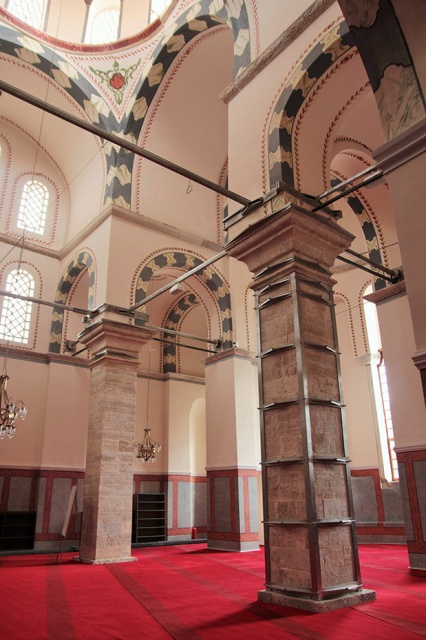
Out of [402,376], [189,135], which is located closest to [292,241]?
[402,376]

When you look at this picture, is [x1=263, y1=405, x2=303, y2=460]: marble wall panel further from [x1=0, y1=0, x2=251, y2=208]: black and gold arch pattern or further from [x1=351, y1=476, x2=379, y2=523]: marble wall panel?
[x1=351, y1=476, x2=379, y2=523]: marble wall panel

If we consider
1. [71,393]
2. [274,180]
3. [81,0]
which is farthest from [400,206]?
[81,0]

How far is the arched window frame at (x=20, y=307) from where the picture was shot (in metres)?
11.0

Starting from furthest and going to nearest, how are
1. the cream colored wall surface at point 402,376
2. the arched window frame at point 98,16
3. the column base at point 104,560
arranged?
the arched window frame at point 98,16 < the column base at point 104,560 < the cream colored wall surface at point 402,376

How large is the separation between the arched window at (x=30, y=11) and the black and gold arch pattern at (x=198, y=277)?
5.57 m

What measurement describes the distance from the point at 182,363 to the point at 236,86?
8787mm

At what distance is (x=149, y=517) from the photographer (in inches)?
490

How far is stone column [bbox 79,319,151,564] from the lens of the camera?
7949mm

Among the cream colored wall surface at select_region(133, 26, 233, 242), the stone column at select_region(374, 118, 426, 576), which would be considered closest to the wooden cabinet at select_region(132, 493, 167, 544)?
the cream colored wall surface at select_region(133, 26, 233, 242)

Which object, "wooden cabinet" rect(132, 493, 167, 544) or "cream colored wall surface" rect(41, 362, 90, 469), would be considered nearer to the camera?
"cream colored wall surface" rect(41, 362, 90, 469)

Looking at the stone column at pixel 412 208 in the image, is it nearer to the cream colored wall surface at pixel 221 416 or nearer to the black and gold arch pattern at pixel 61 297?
the cream colored wall surface at pixel 221 416

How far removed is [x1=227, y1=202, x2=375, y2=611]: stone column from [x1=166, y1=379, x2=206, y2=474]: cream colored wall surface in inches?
338

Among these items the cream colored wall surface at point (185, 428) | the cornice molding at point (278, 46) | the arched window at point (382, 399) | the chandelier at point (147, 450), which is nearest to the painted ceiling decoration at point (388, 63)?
the cornice molding at point (278, 46)

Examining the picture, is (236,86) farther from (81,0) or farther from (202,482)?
(202,482)
